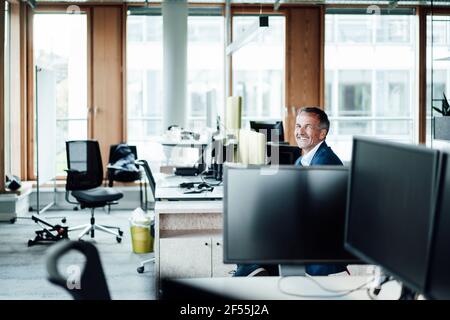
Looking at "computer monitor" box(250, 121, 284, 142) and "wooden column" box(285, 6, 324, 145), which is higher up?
"wooden column" box(285, 6, 324, 145)

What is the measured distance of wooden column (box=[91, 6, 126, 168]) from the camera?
8828 millimetres

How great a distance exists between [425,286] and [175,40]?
7.13m

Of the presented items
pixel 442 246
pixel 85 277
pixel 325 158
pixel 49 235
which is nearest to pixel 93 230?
pixel 49 235

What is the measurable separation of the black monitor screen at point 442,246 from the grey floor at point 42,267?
2.35 meters

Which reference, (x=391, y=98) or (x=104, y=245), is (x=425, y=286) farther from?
(x=391, y=98)

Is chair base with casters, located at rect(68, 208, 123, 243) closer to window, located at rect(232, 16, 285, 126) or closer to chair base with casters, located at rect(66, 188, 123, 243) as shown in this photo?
chair base with casters, located at rect(66, 188, 123, 243)

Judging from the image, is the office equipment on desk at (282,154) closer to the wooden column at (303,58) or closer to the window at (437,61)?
the window at (437,61)

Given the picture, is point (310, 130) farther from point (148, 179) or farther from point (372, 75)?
point (372, 75)

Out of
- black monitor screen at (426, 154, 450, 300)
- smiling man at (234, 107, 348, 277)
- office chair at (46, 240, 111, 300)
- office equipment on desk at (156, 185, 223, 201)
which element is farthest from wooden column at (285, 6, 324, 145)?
office chair at (46, 240, 111, 300)

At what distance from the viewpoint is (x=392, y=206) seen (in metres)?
1.82

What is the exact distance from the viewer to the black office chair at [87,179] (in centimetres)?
639

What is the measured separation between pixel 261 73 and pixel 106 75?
234 cm

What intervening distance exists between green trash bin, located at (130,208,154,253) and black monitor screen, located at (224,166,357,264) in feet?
12.5
